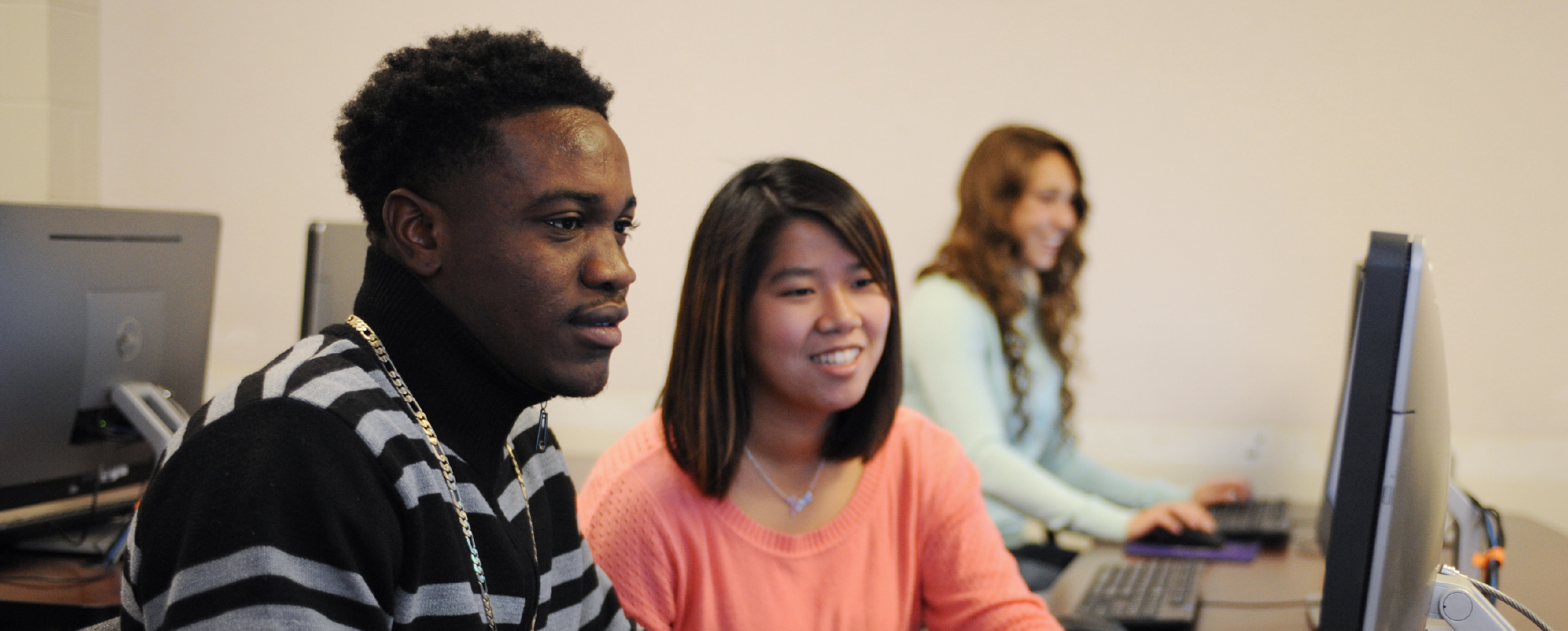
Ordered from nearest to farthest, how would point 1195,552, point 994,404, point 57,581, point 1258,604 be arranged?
point 57,581, point 1258,604, point 1195,552, point 994,404

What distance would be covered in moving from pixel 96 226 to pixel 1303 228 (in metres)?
2.54

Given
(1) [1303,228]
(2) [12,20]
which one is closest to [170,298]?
(2) [12,20]

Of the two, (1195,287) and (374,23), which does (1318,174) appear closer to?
(1195,287)

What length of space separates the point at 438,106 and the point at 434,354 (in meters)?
0.18

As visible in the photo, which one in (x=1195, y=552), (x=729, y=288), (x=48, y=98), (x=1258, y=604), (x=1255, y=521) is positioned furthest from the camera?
(x=48, y=98)

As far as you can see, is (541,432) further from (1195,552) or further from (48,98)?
(48,98)

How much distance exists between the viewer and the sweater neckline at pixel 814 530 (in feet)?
4.43

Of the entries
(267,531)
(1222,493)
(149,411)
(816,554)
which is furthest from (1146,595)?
(149,411)

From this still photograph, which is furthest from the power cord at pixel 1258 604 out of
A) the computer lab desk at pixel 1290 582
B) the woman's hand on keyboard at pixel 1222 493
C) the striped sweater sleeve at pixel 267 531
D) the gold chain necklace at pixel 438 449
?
the striped sweater sleeve at pixel 267 531

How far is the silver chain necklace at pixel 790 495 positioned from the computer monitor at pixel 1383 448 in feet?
2.29

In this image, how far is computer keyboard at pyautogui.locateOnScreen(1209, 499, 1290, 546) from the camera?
6.66 ft

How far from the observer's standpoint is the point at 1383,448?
0.77 meters

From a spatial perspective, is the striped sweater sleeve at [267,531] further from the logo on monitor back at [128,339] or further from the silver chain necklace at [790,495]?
the logo on monitor back at [128,339]

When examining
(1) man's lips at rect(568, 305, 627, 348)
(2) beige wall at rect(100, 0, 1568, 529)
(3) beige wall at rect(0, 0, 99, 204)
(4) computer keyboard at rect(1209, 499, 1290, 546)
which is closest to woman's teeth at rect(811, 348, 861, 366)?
(1) man's lips at rect(568, 305, 627, 348)
